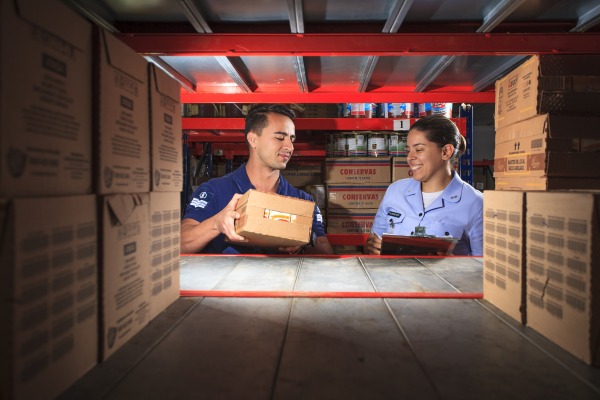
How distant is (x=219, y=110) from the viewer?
5453mm

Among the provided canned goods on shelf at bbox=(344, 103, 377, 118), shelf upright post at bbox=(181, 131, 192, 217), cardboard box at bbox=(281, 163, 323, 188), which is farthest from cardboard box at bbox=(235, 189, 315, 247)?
cardboard box at bbox=(281, 163, 323, 188)

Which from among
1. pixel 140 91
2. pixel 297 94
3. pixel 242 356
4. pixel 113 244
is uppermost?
pixel 297 94

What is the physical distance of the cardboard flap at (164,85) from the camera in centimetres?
117

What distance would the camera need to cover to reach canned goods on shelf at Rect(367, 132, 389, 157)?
200 inches

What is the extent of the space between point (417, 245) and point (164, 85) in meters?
1.68

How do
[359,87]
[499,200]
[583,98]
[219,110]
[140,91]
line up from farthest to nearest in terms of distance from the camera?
1. [219,110]
2. [359,87]
3. [583,98]
4. [499,200]
5. [140,91]

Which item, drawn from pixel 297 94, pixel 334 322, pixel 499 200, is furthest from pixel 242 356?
pixel 297 94

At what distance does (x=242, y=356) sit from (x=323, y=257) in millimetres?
1237

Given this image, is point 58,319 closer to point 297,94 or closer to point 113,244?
point 113,244

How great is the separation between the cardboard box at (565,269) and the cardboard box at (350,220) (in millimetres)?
3926

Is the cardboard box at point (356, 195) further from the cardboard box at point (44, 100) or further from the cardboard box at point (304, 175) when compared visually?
the cardboard box at point (44, 100)

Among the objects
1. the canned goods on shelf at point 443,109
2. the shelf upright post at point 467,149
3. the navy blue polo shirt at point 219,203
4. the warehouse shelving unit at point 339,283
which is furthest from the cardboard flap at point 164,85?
the shelf upright post at point 467,149

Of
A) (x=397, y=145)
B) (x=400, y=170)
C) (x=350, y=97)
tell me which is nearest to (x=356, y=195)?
(x=400, y=170)

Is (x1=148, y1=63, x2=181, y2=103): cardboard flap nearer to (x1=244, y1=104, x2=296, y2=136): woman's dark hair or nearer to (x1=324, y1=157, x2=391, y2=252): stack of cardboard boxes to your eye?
(x1=244, y1=104, x2=296, y2=136): woman's dark hair
